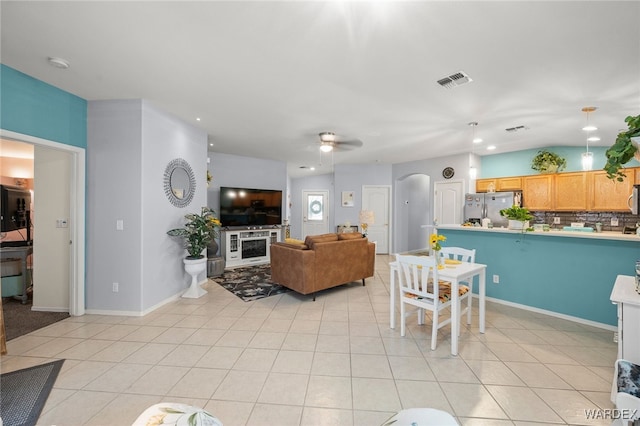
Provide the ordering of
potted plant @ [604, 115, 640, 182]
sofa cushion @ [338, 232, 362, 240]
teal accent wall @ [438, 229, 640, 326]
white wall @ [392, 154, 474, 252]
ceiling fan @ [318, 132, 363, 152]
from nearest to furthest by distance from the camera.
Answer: potted plant @ [604, 115, 640, 182]
teal accent wall @ [438, 229, 640, 326]
sofa cushion @ [338, 232, 362, 240]
ceiling fan @ [318, 132, 363, 152]
white wall @ [392, 154, 474, 252]

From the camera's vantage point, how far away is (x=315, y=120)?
4.07 m

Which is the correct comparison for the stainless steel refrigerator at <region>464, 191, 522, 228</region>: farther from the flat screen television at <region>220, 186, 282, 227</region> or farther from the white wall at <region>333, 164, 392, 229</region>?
the flat screen television at <region>220, 186, 282, 227</region>

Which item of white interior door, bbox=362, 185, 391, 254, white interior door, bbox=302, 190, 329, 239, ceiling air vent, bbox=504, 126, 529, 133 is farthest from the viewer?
white interior door, bbox=302, 190, 329, 239

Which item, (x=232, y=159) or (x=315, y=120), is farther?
(x=232, y=159)

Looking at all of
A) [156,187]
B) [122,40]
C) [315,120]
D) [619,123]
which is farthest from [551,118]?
[156,187]

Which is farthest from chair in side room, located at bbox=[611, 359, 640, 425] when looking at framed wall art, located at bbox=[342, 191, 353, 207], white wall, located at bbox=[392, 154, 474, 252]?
framed wall art, located at bbox=[342, 191, 353, 207]

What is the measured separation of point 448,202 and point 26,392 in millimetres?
7348

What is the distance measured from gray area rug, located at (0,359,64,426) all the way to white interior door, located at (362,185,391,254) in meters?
6.86

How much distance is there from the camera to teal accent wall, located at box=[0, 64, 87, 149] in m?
2.57

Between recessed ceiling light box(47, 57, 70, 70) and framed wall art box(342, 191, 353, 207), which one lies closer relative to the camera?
recessed ceiling light box(47, 57, 70, 70)

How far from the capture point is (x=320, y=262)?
3.99 metres

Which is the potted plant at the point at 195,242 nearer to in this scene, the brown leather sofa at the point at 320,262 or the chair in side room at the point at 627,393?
the brown leather sofa at the point at 320,262

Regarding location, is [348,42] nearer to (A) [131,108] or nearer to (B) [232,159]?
(A) [131,108]

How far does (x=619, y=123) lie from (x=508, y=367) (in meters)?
4.20
